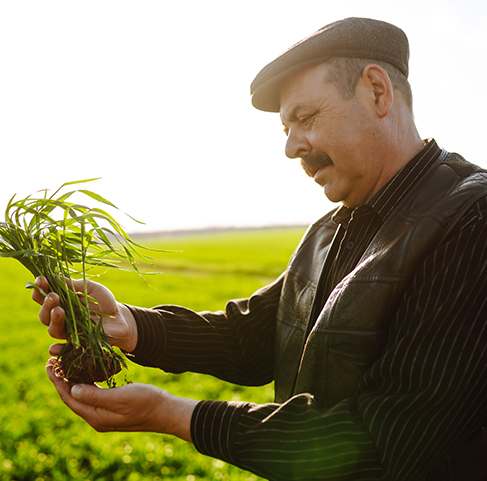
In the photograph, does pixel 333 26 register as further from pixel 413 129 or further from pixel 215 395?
pixel 215 395

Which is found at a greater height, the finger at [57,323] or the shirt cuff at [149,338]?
the finger at [57,323]

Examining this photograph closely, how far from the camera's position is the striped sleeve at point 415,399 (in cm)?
125

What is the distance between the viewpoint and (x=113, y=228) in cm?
194

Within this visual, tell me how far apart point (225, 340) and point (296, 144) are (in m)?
1.08

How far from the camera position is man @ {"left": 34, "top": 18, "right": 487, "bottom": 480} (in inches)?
50.4

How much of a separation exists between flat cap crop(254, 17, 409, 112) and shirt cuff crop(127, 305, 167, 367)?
1.26 meters

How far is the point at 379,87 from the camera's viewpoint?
5.83 feet

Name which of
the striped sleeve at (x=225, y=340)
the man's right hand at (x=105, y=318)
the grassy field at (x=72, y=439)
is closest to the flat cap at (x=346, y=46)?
the grassy field at (x=72, y=439)

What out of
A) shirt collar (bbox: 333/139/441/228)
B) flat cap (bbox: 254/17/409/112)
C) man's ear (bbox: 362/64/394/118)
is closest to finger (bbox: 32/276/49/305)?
flat cap (bbox: 254/17/409/112)

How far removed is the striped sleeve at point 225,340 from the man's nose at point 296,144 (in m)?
0.73

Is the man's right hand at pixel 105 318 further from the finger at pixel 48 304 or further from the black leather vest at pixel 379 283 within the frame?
the black leather vest at pixel 379 283

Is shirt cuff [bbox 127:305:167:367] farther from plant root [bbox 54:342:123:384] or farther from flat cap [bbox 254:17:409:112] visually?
flat cap [bbox 254:17:409:112]

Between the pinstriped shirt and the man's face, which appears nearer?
the pinstriped shirt

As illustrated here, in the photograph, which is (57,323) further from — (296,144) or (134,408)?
(296,144)
